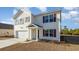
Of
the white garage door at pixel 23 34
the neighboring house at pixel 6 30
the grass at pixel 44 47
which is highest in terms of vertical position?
the neighboring house at pixel 6 30

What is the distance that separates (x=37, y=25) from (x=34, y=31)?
381mm

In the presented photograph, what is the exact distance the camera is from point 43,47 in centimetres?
936

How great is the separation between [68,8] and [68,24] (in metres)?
0.79

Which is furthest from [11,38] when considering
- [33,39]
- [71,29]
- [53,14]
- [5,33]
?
[71,29]

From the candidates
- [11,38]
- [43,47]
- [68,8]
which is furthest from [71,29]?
[11,38]

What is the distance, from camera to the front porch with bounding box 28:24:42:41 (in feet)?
31.6

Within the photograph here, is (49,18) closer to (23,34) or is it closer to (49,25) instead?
(49,25)

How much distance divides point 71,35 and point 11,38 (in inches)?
119

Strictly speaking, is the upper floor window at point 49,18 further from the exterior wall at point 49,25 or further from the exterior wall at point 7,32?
the exterior wall at point 7,32

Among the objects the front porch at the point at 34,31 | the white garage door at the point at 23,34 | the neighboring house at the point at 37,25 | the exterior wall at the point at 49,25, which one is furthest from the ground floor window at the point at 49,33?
the white garage door at the point at 23,34

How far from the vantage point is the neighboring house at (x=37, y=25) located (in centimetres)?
955
